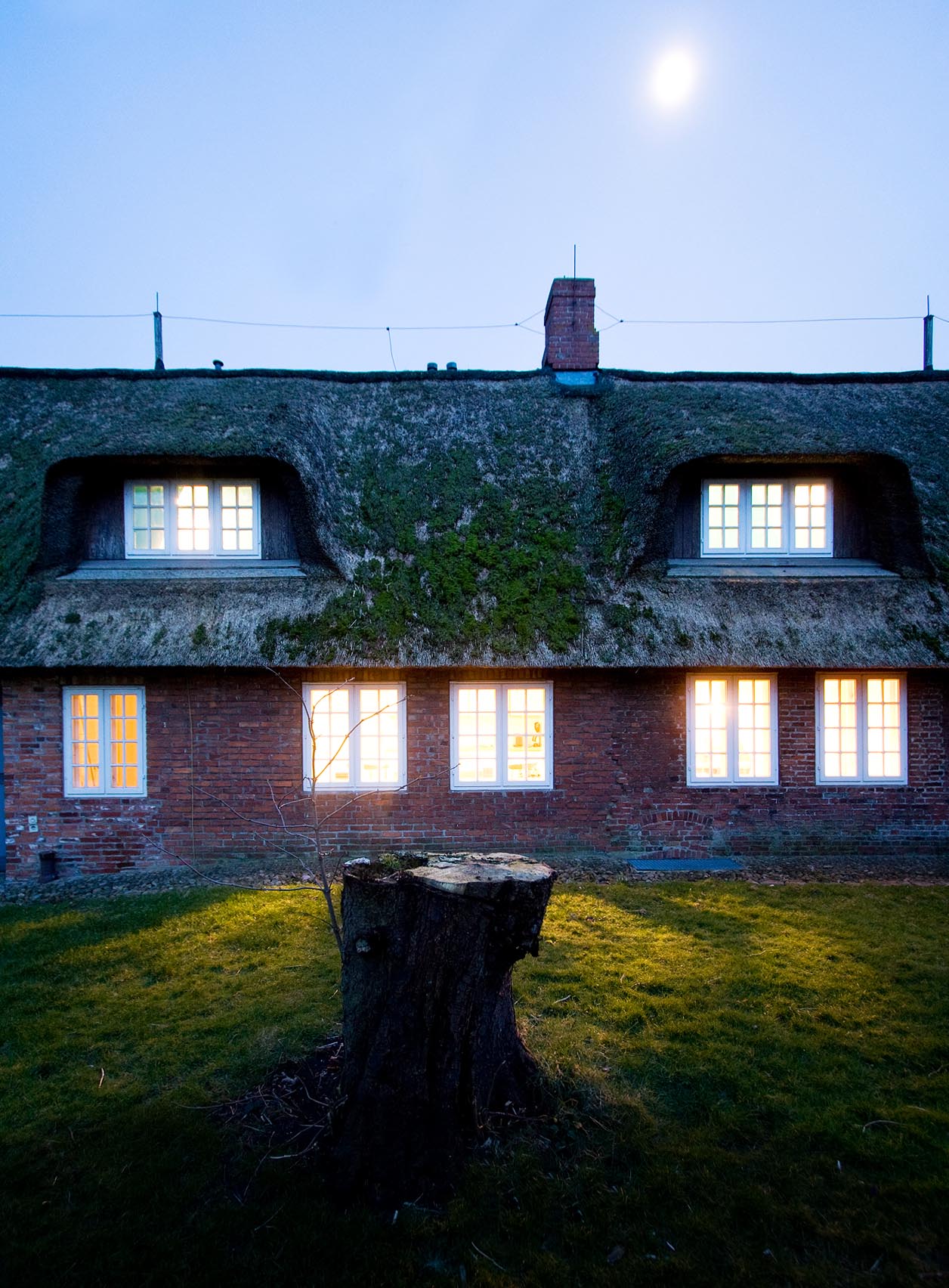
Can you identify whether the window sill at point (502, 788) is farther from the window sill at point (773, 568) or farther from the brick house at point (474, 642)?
the window sill at point (773, 568)

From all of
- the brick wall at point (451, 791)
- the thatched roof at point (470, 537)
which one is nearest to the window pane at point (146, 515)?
the thatched roof at point (470, 537)

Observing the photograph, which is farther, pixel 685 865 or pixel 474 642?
pixel 685 865

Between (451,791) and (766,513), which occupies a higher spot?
(766,513)

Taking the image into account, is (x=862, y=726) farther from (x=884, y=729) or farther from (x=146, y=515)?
(x=146, y=515)

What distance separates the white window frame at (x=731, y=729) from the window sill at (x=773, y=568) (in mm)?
1344

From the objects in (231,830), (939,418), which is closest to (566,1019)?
(231,830)

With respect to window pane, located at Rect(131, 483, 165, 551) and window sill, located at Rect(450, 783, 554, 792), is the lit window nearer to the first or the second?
window sill, located at Rect(450, 783, 554, 792)

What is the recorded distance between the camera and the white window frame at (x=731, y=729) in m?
8.22

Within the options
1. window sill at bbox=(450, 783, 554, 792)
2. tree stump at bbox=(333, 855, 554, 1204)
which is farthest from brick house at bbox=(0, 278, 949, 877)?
tree stump at bbox=(333, 855, 554, 1204)

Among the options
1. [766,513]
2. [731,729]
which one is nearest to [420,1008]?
[731,729]

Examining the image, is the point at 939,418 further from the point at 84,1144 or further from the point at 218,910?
the point at 84,1144

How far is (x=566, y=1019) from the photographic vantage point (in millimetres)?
4254

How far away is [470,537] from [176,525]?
4.06 metres

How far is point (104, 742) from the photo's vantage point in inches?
311
